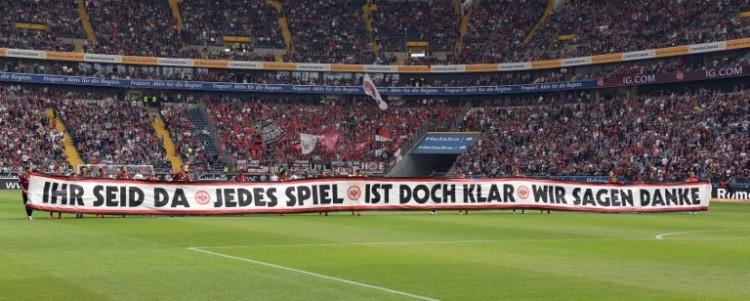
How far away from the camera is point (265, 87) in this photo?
88062mm

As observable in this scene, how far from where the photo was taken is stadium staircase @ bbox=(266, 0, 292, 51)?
9150 centimetres

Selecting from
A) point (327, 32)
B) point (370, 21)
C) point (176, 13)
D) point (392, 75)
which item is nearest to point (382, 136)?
point (392, 75)

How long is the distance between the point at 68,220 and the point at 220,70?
60970 millimetres

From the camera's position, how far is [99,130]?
74250 mm

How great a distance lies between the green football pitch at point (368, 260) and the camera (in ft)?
40.9

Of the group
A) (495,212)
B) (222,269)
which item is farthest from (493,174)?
(222,269)

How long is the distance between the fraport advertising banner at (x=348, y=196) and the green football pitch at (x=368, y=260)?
123 cm

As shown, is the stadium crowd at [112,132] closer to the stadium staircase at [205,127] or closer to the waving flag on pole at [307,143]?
the stadium staircase at [205,127]

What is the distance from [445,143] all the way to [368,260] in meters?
65.2

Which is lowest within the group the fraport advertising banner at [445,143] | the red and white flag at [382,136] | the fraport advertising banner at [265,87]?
the fraport advertising banner at [445,143]

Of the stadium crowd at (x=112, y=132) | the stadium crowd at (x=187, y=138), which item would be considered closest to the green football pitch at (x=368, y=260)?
the stadium crowd at (x=112, y=132)

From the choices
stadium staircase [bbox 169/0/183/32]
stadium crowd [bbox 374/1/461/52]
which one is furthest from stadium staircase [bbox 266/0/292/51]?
stadium staircase [bbox 169/0/183/32]

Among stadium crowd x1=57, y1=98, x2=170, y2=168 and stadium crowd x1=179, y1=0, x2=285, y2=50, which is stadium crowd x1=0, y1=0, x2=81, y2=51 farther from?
stadium crowd x1=179, y1=0, x2=285, y2=50

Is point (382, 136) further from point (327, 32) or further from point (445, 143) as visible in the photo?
point (327, 32)
